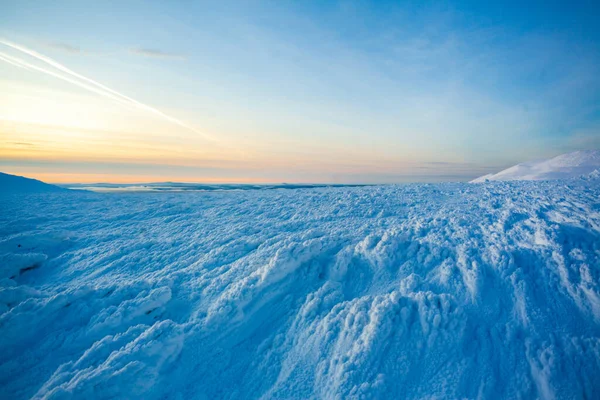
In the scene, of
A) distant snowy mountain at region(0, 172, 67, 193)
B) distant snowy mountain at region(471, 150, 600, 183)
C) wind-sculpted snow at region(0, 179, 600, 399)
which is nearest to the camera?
wind-sculpted snow at region(0, 179, 600, 399)

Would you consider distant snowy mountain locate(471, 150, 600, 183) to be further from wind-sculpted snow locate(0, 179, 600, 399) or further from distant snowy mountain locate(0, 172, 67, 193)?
distant snowy mountain locate(0, 172, 67, 193)

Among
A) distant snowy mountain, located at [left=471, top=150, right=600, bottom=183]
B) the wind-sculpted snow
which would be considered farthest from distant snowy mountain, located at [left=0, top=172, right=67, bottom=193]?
distant snowy mountain, located at [left=471, top=150, right=600, bottom=183]

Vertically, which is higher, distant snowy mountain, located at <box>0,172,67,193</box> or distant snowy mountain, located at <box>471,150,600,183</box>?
distant snowy mountain, located at <box>471,150,600,183</box>

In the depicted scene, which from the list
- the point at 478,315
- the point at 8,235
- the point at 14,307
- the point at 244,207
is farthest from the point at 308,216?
the point at 8,235

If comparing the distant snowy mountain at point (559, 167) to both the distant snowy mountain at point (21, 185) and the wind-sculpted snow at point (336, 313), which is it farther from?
the distant snowy mountain at point (21, 185)

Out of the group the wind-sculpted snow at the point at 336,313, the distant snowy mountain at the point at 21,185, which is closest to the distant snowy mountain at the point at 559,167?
the wind-sculpted snow at the point at 336,313
